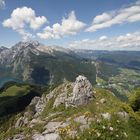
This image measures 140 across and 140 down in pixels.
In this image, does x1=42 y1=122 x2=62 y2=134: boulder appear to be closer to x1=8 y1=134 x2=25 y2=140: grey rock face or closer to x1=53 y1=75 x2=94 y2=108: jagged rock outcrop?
x1=8 y1=134 x2=25 y2=140: grey rock face

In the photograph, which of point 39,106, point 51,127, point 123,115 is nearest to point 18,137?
point 51,127

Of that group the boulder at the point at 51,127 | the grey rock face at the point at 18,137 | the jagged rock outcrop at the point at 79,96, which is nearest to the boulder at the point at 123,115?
the boulder at the point at 51,127

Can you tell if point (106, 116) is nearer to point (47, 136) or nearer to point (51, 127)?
point (51, 127)

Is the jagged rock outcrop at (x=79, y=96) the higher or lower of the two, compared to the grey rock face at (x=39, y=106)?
higher

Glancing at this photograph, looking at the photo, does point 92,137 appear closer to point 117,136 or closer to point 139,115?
point 117,136

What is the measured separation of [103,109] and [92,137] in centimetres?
929

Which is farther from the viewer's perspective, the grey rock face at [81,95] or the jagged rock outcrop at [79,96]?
the jagged rock outcrop at [79,96]

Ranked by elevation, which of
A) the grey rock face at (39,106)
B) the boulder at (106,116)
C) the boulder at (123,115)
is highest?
the boulder at (106,116)

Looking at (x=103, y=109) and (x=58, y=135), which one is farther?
(x=103, y=109)

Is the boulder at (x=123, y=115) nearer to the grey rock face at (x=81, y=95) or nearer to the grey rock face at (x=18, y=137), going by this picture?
the grey rock face at (x=81, y=95)

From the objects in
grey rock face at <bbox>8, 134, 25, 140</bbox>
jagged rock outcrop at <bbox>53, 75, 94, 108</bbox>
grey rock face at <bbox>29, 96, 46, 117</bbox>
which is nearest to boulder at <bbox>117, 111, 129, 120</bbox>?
jagged rock outcrop at <bbox>53, 75, 94, 108</bbox>

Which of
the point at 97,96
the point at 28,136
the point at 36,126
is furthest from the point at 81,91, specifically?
the point at 28,136

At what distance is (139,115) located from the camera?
5547cm

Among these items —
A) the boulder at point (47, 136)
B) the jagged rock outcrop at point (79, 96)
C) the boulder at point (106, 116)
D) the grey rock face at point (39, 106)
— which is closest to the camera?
the boulder at point (47, 136)
